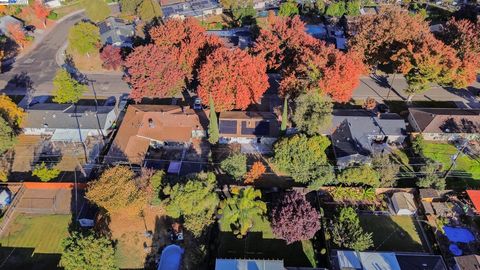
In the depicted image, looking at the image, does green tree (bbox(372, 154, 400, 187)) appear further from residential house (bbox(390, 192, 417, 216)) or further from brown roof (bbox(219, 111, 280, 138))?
brown roof (bbox(219, 111, 280, 138))

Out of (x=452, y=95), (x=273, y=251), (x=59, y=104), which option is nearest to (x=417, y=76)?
(x=452, y=95)

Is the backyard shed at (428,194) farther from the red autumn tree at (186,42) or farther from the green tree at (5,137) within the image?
the green tree at (5,137)

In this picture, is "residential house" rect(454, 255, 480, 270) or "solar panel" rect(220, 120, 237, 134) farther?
"solar panel" rect(220, 120, 237, 134)

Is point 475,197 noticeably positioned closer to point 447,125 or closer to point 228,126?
point 447,125

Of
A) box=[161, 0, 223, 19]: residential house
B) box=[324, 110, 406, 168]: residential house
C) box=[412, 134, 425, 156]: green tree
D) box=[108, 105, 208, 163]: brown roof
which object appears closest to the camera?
box=[324, 110, 406, 168]: residential house

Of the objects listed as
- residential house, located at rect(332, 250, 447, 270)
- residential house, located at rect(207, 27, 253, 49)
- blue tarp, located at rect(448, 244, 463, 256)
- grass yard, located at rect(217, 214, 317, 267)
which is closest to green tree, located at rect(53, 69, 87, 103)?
residential house, located at rect(207, 27, 253, 49)

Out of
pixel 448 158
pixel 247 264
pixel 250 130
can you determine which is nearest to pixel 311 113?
pixel 250 130

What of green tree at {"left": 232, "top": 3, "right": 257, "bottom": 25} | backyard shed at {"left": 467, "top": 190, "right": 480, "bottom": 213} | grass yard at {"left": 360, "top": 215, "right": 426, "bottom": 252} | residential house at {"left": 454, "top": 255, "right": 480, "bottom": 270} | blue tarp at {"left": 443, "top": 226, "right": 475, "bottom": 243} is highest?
green tree at {"left": 232, "top": 3, "right": 257, "bottom": 25}

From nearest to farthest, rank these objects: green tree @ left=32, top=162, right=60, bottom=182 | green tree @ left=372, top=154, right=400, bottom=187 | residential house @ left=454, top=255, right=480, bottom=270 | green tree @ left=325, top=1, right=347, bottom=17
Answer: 1. residential house @ left=454, top=255, right=480, bottom=270
2. green tree @ left=372, top=154, right=400, bottom=187
3. green tree @ left=32, top=162, right=60, bottom=182
4. green tree @ left=325, top=1, right=347, bottom=17
